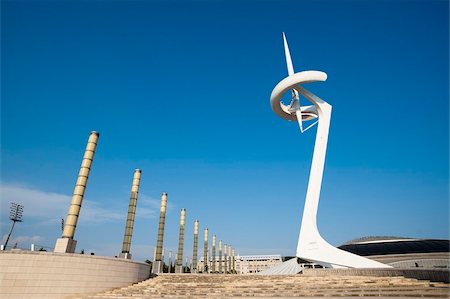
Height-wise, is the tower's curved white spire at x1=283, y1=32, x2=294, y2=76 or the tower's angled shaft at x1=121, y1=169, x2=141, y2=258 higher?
the tower's curved white spire at x1=283, y1=32, x2=294, y2=76

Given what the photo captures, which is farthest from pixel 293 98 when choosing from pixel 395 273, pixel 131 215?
pixel 131 215

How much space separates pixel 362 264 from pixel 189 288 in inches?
530

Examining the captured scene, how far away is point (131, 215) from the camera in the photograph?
2881 centimetres

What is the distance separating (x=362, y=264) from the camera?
2242cm

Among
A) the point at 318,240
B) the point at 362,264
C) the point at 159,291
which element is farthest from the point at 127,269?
the point at 362,264

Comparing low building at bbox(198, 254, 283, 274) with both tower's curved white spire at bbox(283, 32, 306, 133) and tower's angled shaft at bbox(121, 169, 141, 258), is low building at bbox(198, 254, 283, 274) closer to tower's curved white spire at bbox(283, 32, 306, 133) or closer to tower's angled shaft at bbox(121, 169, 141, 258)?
tower's angled shaft at bbox(121, 169, 141, 258)

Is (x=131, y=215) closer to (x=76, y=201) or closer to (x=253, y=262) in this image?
(x=76, y=201)

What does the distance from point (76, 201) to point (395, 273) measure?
23.5 meters

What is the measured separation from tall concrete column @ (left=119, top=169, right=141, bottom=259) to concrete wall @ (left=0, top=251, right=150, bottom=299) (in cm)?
728

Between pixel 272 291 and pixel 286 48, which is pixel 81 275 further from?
pixel 286 48

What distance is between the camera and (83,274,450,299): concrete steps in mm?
14021

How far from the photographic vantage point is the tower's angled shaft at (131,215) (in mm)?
27122

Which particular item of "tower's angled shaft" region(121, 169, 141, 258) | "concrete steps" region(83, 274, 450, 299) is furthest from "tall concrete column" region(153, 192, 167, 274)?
"concrete steps" region(83, 274, 450, 299)

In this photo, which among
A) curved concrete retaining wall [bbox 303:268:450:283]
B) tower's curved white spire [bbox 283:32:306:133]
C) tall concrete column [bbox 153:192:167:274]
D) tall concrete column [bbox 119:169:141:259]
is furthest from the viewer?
tall concrete column [bbox 153:192:167:274]
